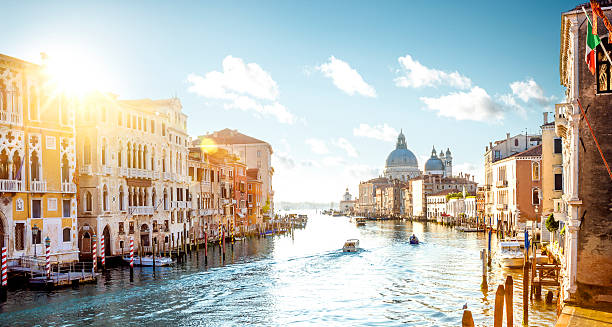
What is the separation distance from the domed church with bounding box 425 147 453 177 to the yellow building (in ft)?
367

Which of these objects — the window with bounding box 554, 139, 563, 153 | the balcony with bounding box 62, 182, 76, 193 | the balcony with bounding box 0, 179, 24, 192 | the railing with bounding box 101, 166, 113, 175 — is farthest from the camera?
the window with bounding box 554, 139, 563, 153

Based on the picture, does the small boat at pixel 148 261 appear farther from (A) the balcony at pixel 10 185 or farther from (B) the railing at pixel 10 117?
(B) the railing at pixel 10 117

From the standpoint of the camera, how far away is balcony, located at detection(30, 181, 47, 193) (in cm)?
2269

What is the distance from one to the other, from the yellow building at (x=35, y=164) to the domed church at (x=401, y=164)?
13204 cm

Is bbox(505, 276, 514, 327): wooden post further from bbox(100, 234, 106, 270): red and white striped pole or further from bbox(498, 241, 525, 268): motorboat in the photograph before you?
bbox(100, 234, 106, 270): red and white striped pole

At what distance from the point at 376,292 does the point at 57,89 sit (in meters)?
15.4

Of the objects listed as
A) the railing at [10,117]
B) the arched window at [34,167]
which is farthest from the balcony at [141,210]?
the railing at [10,117]

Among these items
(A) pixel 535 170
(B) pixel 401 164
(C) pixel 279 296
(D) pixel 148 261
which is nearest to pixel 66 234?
(D) pixel 148 261

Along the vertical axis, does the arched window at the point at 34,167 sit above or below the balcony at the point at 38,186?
A: above

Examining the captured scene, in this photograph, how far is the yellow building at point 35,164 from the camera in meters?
21.7

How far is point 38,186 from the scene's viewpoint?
75.3ft

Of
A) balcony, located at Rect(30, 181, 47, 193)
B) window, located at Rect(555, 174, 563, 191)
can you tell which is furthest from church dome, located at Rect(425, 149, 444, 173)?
balcony, located at Rect(30, 181, 47, 193)

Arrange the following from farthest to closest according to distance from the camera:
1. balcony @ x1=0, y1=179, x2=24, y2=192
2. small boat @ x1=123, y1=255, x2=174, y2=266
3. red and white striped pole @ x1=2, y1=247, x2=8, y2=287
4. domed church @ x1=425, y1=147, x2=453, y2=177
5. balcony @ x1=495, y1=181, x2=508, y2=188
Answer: domed church @ x1=425, y1=147, x2=453, y2=177 < balcony @ x1=495, y1=181, x2=508, y2=188 < small boat @ x1=123, y1=255, x2=174, y2=266 < balcony @ x1=0, y1=179, x2=24, y2=192 < red and white striped pole @ x1=2, y1=247, x2=8, y2=287

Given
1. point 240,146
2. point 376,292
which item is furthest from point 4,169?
point 240,146
